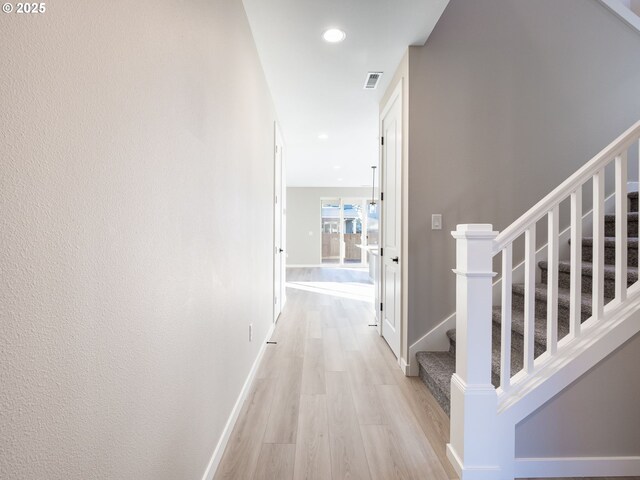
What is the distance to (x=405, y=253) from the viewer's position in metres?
2.57

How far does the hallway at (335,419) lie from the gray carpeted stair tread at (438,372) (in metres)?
0.07

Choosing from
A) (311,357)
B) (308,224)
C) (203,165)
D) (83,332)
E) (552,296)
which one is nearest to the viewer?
(83,332)

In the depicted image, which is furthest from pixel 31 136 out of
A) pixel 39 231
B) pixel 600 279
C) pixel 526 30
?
pixel 526 30

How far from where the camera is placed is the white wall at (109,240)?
525 millimetres

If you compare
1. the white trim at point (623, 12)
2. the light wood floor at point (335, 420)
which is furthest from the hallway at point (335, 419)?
the white trim at point (623, 12)

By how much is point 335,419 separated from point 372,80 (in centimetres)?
283

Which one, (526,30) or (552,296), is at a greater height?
(526,30)

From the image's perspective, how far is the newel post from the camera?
1.46 meters

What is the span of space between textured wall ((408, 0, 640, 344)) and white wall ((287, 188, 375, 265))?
800cm

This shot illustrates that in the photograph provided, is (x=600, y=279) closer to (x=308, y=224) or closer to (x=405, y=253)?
(x=405, y=253)

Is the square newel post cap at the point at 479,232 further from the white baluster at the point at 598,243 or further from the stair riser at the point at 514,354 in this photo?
the stair riser at the point at 514,354

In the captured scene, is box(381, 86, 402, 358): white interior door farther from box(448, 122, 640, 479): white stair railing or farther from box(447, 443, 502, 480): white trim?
box(447, 443, 502, 480): white trim

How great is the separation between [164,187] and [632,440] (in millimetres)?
2240

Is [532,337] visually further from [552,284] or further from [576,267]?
[576,267]
